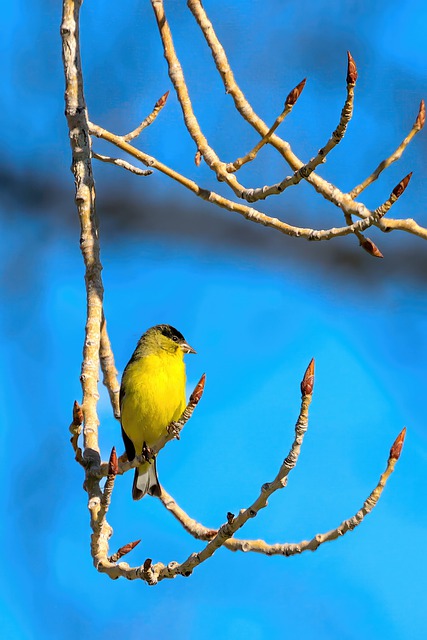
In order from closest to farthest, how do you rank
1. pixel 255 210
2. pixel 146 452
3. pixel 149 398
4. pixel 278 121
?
pixel 146 452
pixel 278 121
pixel 255 210
pixel 149 398

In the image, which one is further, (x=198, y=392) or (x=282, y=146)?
(x=282, y=146)

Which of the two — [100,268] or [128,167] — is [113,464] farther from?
[128,167]

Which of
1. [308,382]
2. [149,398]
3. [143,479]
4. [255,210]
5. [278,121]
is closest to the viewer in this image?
[308,382]

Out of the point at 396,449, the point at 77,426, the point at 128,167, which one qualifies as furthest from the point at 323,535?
the point at 128,167

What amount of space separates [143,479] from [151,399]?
0.40m

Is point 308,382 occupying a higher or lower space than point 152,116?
lower

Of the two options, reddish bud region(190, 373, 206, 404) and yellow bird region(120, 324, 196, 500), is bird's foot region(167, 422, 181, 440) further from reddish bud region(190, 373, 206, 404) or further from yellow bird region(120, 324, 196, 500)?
yellow bird region(120, 324, 196, 500)

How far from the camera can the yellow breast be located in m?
4.61

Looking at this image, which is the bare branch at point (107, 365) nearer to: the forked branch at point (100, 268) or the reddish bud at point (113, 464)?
the forked branch at point (100, 268)

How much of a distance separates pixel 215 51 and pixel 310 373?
192cm

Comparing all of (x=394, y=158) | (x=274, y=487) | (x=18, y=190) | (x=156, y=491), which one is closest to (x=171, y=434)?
(x=274, y=487)

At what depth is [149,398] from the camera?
15.2 ft

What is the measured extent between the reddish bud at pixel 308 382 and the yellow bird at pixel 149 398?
1.79 meters

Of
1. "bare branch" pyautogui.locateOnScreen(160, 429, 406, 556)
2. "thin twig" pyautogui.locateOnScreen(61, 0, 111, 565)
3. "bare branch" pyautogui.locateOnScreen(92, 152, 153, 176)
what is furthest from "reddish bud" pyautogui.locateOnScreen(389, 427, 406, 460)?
"bare branch" pyautogui.locateOnScreen(92, 152, 153, 176)
